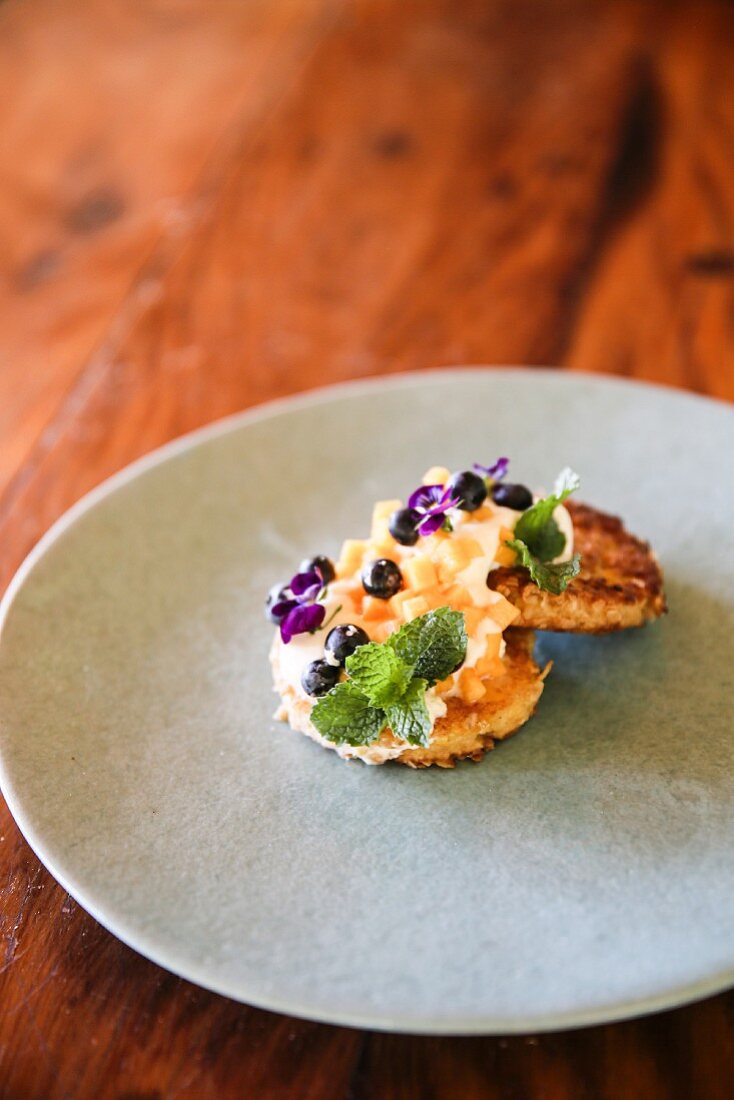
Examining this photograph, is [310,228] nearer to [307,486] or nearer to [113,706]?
[307,486]

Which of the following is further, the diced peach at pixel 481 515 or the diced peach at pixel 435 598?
the diced peach at pixel 481 515

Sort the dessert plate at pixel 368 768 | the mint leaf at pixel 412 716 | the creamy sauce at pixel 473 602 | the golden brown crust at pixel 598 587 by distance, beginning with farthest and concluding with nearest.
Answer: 1. the golden brown crust at pixel 598 587
2. the creamy sauce at pixel 473 602
3. the mint leaf at pixel 412 716
4. the dessert plate at pixel 368 768

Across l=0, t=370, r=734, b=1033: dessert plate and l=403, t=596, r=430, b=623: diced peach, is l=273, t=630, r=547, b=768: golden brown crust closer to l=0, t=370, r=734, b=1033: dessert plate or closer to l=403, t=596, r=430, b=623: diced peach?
l=0, t=370, r=734, b=1033: dessert plate

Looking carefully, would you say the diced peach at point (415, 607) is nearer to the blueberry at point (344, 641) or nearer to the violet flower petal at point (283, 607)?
the blueberry at point (344, 641)

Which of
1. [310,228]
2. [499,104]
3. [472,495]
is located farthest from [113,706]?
[499,104]

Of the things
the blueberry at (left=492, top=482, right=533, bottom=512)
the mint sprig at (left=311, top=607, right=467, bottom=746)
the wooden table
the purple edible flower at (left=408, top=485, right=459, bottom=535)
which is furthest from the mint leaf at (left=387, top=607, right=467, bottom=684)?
the wooden table

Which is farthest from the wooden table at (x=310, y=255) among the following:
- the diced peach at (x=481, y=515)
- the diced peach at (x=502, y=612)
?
the diced peach at (x=481, y=515)
